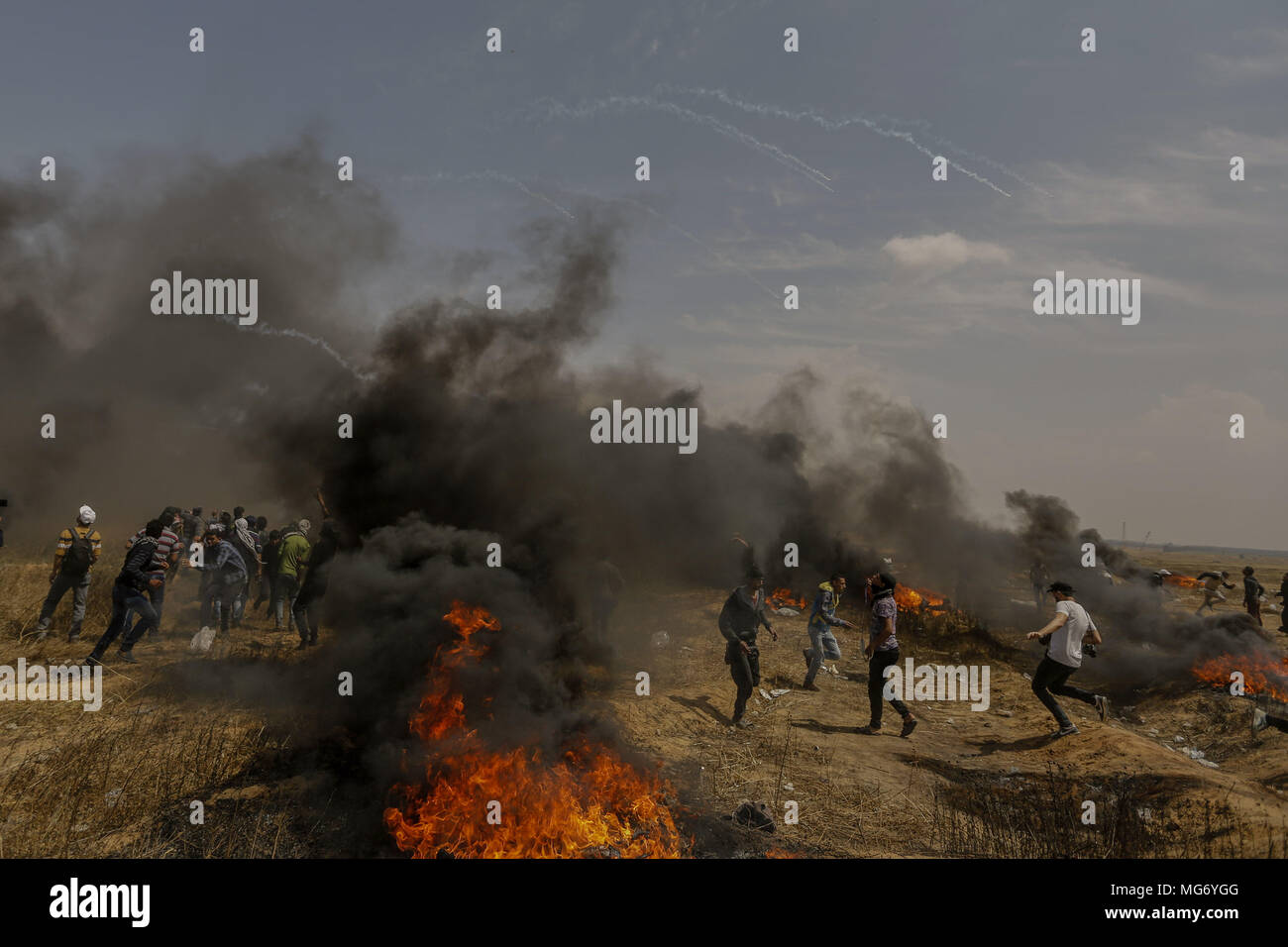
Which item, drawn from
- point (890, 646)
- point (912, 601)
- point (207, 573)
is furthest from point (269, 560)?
point (912, 601)

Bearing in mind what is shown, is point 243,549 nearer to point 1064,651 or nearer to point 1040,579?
point 1064,651

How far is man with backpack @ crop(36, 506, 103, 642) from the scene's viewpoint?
10.8 metres

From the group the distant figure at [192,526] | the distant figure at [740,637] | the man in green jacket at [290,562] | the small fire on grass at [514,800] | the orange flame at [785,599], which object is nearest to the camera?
the small fire on grass at [514,800]

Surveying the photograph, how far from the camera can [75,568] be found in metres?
10.8

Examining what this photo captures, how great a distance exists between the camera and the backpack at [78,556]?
10727mm

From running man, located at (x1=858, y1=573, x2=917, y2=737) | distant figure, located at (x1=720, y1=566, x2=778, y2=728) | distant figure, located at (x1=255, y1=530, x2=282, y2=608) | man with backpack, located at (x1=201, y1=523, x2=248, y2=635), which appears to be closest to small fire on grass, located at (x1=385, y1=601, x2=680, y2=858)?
distant figure, located at (x1=720, y1=566, x2=778, y2=728)

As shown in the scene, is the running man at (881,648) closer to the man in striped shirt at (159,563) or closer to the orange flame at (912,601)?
the orange flame at (912,601)

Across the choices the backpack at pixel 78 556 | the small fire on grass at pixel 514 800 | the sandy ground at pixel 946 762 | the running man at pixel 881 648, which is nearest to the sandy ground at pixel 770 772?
the sandy ground at pixel 946 762

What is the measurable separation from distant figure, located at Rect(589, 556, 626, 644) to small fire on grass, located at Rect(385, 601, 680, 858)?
579 centimetres

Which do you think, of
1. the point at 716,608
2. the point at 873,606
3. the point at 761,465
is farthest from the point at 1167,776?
the point at 761,465

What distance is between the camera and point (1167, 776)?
26.1 ft

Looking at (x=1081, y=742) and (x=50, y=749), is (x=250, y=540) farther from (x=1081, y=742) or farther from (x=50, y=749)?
(x=1081, y=742)

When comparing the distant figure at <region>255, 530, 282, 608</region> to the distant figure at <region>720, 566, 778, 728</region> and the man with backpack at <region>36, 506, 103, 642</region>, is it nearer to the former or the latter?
the man with backpack at <region>36, 506, 103, 642</region>

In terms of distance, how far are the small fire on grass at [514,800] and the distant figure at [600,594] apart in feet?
19.0
